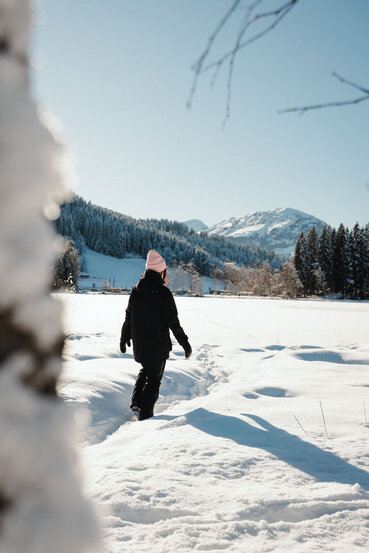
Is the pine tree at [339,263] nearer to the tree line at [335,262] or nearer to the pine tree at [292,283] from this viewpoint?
the tree line at [335,262]

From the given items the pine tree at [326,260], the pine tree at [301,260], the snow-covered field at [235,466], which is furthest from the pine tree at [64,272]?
the pine tree at [301,260]

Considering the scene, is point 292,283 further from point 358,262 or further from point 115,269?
point 115,269

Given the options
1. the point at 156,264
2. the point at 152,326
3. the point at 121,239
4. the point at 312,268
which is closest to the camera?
the point at 152,326

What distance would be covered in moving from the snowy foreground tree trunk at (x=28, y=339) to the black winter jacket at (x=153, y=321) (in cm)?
369

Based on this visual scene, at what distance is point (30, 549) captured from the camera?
0.33 meters

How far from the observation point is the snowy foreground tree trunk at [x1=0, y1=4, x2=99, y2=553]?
1.09 ft

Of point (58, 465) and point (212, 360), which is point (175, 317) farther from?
point (58, 465)

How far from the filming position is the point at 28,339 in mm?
363

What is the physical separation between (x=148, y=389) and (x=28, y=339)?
378 centimetres

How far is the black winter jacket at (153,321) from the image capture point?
406cm

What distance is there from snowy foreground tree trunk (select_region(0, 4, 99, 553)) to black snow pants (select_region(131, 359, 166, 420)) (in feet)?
12.1

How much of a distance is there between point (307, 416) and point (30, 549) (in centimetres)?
313

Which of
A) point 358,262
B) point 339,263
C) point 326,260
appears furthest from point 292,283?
point 358,262

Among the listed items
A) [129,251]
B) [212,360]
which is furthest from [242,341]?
[129,251]
